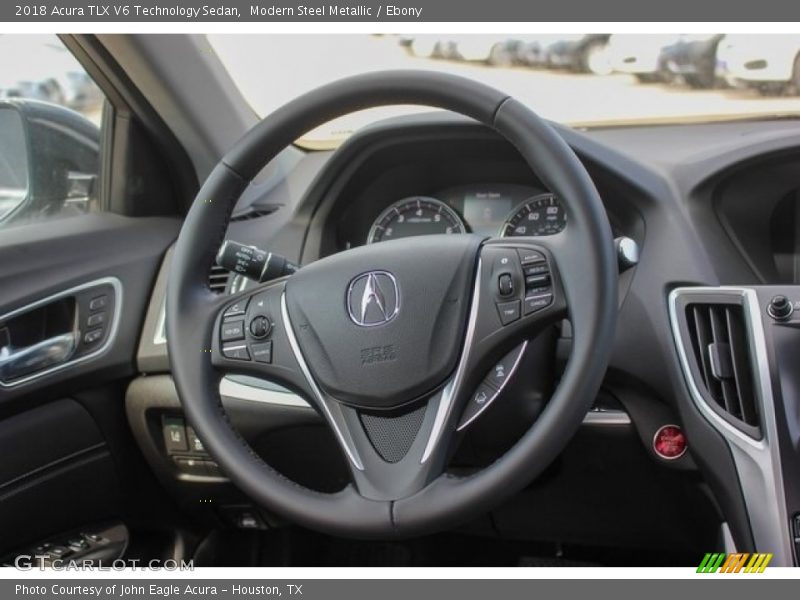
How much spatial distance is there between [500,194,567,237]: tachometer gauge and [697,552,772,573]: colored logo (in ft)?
2.15

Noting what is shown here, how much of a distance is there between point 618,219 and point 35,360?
1.11 m

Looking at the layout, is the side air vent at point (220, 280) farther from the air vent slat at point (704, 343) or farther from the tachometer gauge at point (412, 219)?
the air vent slat at point (704, 343)

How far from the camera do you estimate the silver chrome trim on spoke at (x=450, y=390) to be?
1.15m

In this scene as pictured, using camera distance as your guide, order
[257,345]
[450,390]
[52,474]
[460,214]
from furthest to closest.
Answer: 1. [460,214]
2. [52,474]
3. [257,345]
4. [450,390]

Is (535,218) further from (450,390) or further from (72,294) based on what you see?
(72,294)

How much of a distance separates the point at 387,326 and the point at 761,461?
63 centimetres

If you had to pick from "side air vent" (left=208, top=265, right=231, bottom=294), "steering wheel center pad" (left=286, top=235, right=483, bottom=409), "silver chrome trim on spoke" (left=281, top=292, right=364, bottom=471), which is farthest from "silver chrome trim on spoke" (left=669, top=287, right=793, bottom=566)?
"side air vent" (left=208, top=265, right=231, bottom=294)

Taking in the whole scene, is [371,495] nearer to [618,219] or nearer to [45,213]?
[618,219]

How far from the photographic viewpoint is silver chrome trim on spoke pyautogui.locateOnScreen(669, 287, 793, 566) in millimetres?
1337

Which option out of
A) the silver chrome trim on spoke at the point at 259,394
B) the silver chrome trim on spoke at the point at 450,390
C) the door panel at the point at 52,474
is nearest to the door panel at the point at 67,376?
the door panel at the point at 52,474

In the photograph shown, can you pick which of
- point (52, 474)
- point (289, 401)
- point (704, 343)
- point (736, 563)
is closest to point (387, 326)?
point (289, 401)

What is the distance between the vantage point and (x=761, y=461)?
1350mm

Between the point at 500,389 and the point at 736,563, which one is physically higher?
the point at 500,389

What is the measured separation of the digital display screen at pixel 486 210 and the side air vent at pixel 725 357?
0.47m
